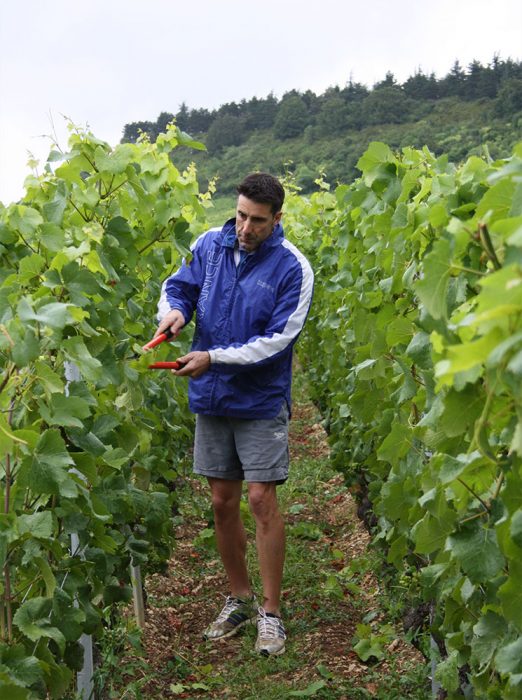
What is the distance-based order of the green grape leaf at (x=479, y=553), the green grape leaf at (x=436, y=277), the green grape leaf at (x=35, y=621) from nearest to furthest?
the green grape leaf at (x=436, y=277) → the green grape leaf at (x=479, y=553) → the green grape leaf at (x=35, y=621)

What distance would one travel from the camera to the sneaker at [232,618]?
4.38m

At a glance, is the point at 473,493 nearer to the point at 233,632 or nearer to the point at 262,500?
the point at 262,500

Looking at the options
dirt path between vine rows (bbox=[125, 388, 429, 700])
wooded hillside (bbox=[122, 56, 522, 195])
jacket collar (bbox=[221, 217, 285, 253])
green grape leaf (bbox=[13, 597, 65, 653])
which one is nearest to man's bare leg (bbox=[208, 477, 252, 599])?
dirt path between vine rows (bbox=[125, 388, 429, 700])

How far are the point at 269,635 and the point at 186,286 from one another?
1.56 metres

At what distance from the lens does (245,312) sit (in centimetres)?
408

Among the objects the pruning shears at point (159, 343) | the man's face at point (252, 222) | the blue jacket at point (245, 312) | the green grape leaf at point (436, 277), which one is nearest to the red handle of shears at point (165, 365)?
the pruning shears at point (159, 343)

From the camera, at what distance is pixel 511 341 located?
1061 mm

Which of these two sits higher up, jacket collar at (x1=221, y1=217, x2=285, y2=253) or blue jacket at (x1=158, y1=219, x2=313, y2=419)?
jacket collar at (x1=221, y1=217, x2=285, y2=253)

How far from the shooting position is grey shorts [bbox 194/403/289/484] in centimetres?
412

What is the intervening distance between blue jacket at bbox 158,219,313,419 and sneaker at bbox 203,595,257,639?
944 millimetres

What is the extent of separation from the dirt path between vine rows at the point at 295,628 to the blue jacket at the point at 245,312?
1.06 meters

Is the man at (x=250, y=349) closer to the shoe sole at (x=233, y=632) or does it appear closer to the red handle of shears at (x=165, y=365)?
the shoe sole at (x=233, y=632)

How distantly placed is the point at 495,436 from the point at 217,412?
225 cm

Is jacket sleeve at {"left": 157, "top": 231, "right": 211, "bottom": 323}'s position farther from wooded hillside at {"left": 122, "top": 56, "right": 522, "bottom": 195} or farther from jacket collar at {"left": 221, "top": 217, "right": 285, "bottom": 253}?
wooded hillside at {"left": 122, "top": 56, "right": 522, "bottom": 195}
